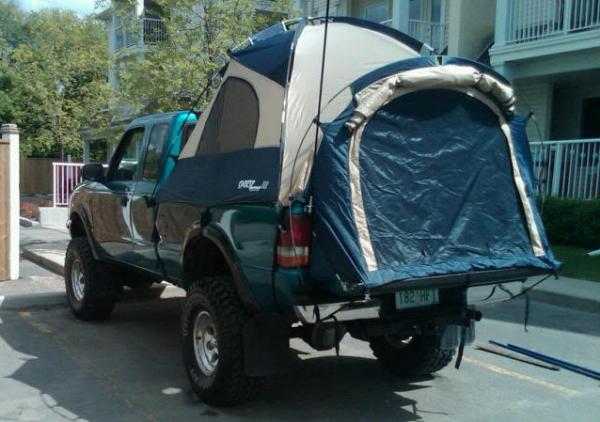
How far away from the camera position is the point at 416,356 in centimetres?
545

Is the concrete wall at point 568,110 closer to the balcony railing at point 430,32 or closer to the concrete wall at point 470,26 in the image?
the concrete wall at point 470,26

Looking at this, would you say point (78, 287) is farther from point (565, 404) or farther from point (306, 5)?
point (306, 5)

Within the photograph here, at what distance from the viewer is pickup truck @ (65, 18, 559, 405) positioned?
411 centimetres

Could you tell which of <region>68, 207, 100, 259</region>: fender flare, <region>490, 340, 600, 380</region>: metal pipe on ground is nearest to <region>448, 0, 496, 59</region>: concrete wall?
<region>490, 340, 600, 380</region>: metal pipe on ground

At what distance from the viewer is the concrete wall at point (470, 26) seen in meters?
16.5

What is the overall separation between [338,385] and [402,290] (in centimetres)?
169

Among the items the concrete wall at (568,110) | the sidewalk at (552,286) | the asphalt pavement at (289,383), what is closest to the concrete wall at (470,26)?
the concrete wall at (568,110)

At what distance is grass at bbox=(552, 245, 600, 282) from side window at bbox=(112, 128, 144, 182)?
592 cm

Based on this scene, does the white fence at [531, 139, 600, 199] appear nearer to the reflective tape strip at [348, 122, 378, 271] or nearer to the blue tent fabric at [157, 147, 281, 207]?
the blue tent fabric at [157, 147, 281, 207]

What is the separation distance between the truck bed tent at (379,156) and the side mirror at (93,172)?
2.54 metres

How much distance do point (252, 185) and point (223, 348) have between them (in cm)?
112

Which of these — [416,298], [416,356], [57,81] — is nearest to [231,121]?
[416,298]

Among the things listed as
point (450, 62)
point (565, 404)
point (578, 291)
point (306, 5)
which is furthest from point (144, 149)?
point (306, 5)

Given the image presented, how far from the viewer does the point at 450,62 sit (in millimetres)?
4602
